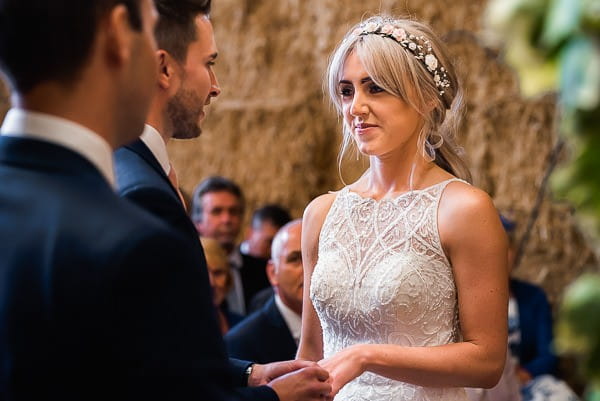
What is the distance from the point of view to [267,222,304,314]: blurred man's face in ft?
13.6

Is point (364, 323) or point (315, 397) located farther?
point (364, 323)

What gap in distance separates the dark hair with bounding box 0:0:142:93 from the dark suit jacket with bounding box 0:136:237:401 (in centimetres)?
15

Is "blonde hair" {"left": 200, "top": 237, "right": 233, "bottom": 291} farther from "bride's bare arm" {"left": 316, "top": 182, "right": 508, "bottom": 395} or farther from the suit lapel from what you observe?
the suit lapel

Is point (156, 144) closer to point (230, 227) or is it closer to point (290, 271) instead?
point (290, 271)

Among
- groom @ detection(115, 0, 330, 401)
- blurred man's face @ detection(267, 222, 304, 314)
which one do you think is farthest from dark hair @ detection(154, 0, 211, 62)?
blurred man's face @ detection(267, 222, 304, 314)

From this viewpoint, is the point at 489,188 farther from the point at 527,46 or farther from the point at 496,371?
the point at 527,46

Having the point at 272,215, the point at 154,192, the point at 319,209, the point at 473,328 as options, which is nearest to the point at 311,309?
the point at 319,209

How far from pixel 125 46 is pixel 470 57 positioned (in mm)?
4466

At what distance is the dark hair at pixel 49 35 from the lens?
51.6 inches

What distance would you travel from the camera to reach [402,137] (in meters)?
2.68

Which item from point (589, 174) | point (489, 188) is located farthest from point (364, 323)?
point (489, 188)

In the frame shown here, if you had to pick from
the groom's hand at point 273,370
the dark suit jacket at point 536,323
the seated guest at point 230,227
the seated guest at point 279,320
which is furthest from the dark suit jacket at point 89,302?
the seated guest at point 230,227

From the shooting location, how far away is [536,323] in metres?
5.32

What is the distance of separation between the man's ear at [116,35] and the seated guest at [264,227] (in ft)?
14.4
